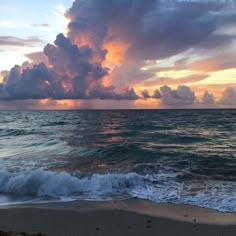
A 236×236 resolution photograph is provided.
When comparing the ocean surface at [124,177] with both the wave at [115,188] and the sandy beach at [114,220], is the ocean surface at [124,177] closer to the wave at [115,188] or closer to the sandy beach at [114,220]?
the wave at [115,188]

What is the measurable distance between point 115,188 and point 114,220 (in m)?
3.45

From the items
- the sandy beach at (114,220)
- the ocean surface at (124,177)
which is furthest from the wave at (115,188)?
the sandy beach at (114,220)

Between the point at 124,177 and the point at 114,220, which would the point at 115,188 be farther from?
the point at 114,220

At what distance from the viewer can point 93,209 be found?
346 inches

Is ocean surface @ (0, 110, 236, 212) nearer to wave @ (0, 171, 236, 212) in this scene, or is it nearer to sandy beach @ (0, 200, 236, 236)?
wave @ (0, 171, 236, 212)

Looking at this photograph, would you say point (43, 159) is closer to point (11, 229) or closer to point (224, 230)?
point (11, 229)

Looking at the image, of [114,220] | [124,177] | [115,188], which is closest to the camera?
[114,220]

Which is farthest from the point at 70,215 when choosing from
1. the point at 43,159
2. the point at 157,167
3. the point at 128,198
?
the point at 43,159

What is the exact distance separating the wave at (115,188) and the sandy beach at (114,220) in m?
0.81

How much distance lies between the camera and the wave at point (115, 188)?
388 inches

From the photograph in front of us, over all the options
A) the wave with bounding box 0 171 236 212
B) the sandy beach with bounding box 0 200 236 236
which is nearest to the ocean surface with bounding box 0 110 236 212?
the wave with bounding box 0 171 236 212

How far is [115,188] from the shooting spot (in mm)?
11266

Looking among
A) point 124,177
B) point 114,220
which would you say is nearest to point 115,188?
point 124,177

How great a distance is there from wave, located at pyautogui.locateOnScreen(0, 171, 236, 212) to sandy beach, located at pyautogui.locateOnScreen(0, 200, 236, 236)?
814 mm
